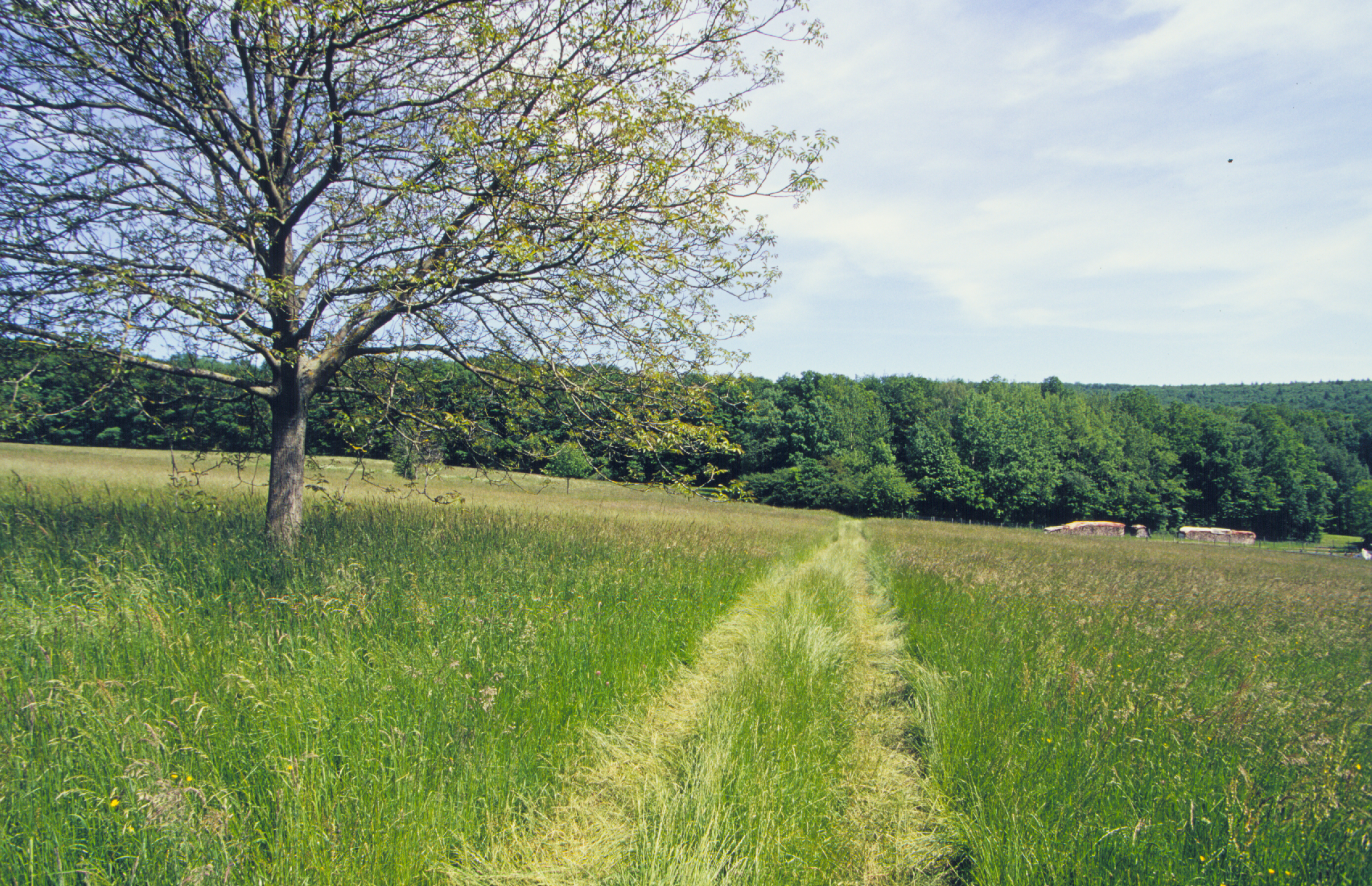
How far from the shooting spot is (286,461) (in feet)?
22.9

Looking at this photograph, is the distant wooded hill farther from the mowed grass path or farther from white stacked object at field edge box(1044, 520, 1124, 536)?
the mowed grass path

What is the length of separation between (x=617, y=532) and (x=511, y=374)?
394 cm

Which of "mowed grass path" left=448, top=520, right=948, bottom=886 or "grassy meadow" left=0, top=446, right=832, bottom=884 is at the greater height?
"grassy meadow" left=0, top=446, right=832, bottom=884

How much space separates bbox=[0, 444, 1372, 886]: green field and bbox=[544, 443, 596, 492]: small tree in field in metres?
1.21

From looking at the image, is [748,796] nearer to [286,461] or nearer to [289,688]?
[289,688]

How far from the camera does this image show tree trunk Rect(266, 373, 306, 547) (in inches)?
270

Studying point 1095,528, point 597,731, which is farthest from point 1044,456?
point 597,731

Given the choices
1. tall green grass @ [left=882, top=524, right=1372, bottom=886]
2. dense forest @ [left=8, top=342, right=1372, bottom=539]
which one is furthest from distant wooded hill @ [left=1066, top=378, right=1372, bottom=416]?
tall green grass @ [left=882, top=524, right=1372, bottom=886]

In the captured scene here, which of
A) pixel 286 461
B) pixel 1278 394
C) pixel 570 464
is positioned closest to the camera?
pixel 570 464

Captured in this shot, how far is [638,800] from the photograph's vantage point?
3188 mm

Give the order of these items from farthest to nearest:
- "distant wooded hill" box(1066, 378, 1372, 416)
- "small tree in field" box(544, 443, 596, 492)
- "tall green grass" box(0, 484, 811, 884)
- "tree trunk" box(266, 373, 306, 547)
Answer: "distant wooded hill" box(1066, 378, 1372, 416), "tree trunk" box(266, 373, 306, 547), "small tree in field" box(544, 443, 596, 492), "tall green grass" box(0, 484, 811, 884)

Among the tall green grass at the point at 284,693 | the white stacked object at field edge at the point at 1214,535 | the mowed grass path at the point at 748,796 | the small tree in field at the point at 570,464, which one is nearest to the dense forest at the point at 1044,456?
the white stacked object at field edge at the point at 1214,535

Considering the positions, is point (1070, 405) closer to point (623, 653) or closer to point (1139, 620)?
point (1139, 620)

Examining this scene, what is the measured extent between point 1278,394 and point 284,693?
224652 mm
